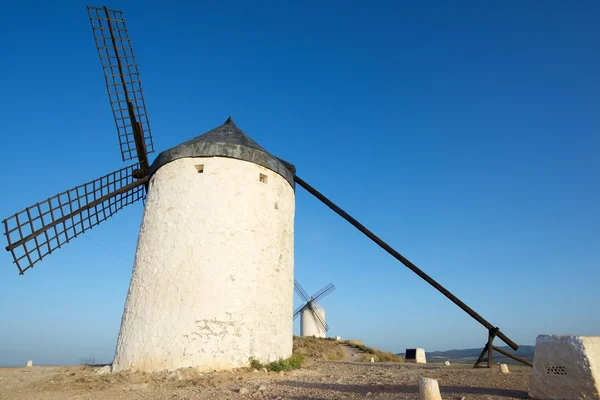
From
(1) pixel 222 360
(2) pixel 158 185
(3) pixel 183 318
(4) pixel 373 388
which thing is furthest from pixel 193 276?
(4) pixel 373 388

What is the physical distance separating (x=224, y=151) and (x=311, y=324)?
85.3 feet

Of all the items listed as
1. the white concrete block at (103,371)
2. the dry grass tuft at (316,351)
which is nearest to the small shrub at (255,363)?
the white concrete block at (103,371)

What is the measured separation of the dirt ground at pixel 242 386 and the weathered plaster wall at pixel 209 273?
1.89 feet

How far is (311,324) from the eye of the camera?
106 feet

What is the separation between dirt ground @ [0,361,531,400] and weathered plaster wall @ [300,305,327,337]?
81.4 ft

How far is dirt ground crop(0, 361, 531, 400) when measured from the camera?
562cm

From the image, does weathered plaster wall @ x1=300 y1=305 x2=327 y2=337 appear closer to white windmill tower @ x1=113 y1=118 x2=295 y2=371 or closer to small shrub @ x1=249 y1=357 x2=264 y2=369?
white windmill tower @ x1=113 y1=118 x2=295 y2=371

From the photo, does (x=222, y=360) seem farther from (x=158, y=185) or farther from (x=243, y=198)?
(x=158, y=185)

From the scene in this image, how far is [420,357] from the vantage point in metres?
15.9

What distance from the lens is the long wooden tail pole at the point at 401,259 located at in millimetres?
10227

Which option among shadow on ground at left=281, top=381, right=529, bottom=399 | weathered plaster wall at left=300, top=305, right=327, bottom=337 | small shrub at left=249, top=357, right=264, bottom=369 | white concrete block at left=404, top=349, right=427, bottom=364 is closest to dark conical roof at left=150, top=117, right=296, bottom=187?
small shrub at left=249, top=357, right=264, bottom=369

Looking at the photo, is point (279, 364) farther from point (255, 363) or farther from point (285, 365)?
point (255, 363)

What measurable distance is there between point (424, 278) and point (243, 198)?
532 centimetres

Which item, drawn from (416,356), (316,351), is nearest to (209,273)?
(416,356)
